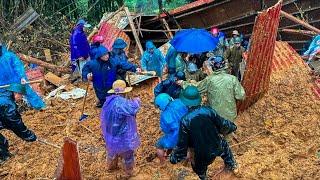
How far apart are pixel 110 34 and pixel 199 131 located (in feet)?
25.4

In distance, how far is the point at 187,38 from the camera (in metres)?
8.38

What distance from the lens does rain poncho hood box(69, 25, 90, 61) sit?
10492mm

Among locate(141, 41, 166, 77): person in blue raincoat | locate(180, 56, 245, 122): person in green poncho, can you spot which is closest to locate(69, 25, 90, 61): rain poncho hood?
locate(141, 41, 166, 77): person in blue raincoat

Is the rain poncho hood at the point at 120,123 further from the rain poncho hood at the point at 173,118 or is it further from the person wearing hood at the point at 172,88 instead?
the person wearing hood at the point at 172,88

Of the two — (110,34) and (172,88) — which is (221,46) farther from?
(172,88)

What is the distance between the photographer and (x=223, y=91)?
646 cm

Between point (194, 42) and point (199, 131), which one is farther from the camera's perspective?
point (194, 42)

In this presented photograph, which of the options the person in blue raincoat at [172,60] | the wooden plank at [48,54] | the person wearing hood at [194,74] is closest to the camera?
the person wearing hood at [194,74]

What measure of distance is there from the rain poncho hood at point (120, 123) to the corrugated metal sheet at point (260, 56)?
2189mm

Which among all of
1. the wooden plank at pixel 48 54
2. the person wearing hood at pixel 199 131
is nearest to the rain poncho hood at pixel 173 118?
the person wearing hood at pixel 199 131

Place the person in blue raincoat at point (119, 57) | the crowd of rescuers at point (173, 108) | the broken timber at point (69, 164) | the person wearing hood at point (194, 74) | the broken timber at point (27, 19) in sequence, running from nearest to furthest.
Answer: the broken timber at point (69, 164) < the crowd of rescuers at point (173, 108) < the person wearing hood at point (194, 74) < the person in blue raincoat at point (119, 57) < the broken timber at point (27, 19)

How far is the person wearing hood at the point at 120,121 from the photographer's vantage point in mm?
5812

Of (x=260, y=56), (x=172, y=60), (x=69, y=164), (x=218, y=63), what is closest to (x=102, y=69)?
(x=172, y=60)

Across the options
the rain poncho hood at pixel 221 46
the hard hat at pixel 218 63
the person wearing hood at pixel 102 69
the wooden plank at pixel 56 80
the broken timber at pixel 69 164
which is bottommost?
the wooden plank at pixel 56 80
